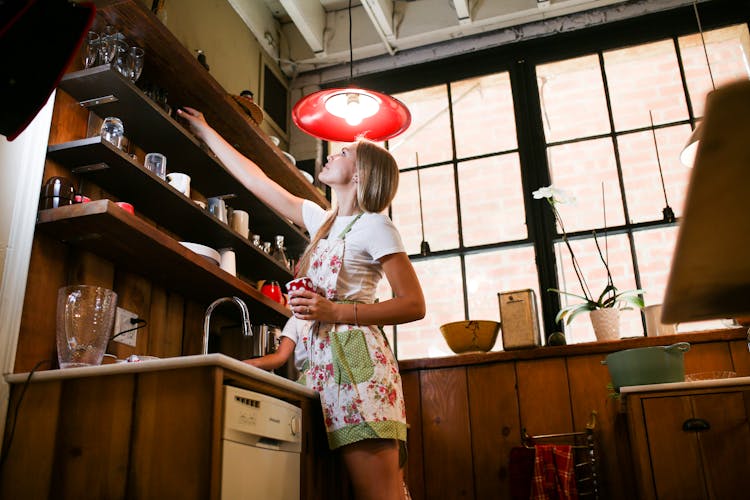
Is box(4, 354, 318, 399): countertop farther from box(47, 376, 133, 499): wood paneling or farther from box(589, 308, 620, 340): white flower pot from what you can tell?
box(589, 308, 620, 340): white flower pot

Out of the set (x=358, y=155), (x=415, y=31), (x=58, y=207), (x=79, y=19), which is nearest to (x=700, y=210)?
(x=79, y=19)

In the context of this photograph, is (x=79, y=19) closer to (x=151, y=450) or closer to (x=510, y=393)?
(x=151, y=450)

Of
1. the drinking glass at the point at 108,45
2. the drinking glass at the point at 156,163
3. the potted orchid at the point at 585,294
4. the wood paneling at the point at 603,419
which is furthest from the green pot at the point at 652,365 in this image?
the drinking glass at the point at 108,45

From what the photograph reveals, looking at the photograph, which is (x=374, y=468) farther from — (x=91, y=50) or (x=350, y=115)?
(x=91, y=50)

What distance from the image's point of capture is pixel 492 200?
12.3ft

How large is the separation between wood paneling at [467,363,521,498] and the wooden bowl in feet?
0.46

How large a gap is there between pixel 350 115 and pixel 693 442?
1.66 m

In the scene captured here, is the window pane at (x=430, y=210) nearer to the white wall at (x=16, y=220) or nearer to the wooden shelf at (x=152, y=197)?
the wooden shelf at (x=152, y=197)

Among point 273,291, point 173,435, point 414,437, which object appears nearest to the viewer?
point 173,435

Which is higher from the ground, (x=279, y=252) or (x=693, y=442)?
(x=279, y=252)

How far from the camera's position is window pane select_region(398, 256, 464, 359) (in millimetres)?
3607

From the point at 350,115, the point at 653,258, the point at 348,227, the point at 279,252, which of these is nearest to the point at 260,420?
the point at 348,227

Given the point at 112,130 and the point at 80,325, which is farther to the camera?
the point at 112,130

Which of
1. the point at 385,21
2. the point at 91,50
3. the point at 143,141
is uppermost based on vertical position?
the point at 385,21
